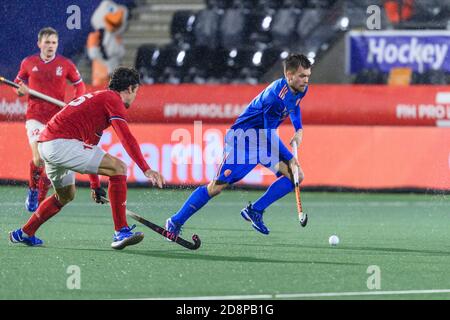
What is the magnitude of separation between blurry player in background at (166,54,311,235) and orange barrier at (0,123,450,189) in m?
4.85

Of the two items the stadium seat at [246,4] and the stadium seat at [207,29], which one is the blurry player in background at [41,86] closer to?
the stadium seat at [207,29]

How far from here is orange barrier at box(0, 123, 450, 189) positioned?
1511 cm

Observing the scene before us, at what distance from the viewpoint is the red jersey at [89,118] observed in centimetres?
885

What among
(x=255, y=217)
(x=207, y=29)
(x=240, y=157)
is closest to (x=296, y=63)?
(x=240, y=157)

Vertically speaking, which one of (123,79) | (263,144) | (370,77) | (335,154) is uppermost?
(370,77)

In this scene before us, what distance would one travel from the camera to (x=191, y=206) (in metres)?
9.66

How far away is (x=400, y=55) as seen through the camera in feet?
56.0

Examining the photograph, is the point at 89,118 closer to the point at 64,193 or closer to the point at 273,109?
the point at 64,193

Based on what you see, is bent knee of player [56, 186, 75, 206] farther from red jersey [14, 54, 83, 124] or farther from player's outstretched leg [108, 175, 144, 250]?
red jersey [14, 54, 83, 124]

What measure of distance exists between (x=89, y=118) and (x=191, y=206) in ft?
3.85

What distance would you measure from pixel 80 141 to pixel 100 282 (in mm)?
1794

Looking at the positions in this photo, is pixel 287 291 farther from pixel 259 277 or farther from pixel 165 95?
pixel 165 95

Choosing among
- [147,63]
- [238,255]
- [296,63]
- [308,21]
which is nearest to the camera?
[238,255]

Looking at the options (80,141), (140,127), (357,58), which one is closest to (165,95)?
(140,127)
